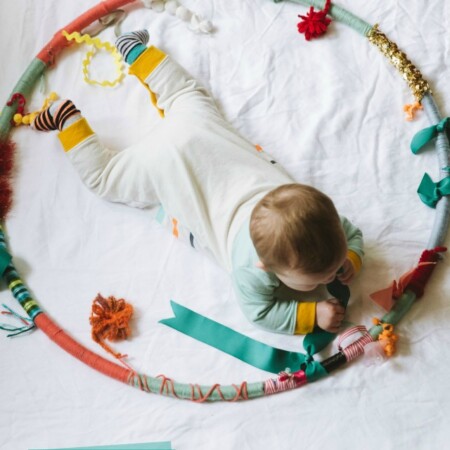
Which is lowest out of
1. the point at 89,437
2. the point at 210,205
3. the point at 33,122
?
the point at 89,437

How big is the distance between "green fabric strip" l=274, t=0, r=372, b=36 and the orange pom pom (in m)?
0.74

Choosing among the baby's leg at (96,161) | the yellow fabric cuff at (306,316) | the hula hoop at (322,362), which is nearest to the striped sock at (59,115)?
the baby's leg at (96,161)

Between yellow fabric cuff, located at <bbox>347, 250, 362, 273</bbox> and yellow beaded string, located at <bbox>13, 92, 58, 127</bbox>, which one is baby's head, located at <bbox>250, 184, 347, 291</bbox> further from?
yellow beaded string, located at <bbox>13, 92, 58, 127</bbox>

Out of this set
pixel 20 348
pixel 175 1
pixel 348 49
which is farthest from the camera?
pixel 175 1

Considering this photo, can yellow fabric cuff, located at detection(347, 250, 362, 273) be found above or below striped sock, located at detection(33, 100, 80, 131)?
below

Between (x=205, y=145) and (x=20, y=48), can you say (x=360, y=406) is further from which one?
(x=20, y=48)

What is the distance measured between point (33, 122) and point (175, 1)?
0.42 metres

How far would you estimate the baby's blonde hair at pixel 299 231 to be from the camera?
0.90 m

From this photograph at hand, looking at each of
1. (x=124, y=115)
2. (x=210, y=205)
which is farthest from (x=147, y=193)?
(x=124, y=115)

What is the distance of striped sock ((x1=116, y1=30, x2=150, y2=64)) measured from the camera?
136cm

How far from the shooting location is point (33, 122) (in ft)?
4.51

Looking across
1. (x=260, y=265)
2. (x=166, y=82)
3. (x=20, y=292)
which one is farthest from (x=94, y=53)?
(x=260, y=265)

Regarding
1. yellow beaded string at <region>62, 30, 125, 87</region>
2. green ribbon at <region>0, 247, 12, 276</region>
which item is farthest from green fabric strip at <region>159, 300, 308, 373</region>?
yellow beaded string at <region>62, 30, 125, 87</region>

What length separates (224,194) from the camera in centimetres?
116
